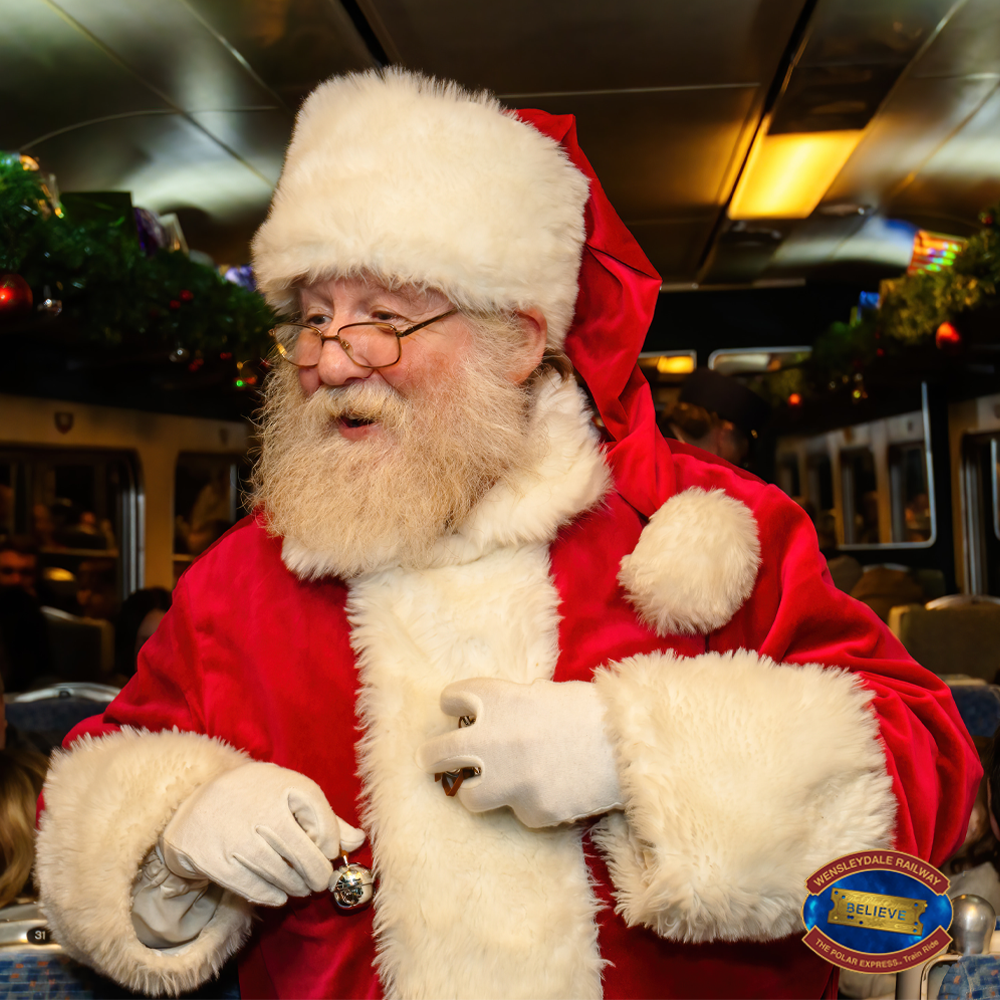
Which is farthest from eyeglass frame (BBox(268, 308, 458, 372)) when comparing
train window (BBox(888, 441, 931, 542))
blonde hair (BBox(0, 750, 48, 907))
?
train window (BBox(888, 441, 931, 542))

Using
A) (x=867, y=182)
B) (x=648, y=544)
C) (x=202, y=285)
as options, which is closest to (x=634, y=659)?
(x=648, y=544)

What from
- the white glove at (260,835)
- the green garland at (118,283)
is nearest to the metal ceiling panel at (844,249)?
the green garland at (118,283)

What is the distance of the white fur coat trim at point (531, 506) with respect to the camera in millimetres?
1283

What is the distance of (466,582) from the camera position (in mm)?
1284

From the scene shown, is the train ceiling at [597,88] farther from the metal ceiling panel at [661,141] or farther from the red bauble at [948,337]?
the red bauble at [948,337]

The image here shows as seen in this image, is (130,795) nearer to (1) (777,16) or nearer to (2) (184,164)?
(1) (777,16)

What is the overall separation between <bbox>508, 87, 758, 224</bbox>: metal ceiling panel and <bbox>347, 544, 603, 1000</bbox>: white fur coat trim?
143 inches

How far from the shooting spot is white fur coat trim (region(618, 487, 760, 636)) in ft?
3.88

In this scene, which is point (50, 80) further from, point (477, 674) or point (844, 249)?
point (844, 249)

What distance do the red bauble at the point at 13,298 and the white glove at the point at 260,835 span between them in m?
2.86

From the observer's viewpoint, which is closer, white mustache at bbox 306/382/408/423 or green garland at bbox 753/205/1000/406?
white mustache at bbox 306/382/408/423

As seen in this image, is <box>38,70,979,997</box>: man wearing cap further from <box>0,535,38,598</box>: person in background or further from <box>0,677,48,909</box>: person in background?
<box>0,535,38,598</box>: person in background

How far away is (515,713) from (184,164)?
4.66m

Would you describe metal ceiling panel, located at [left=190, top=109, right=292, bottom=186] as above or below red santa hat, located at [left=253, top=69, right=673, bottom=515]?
above
